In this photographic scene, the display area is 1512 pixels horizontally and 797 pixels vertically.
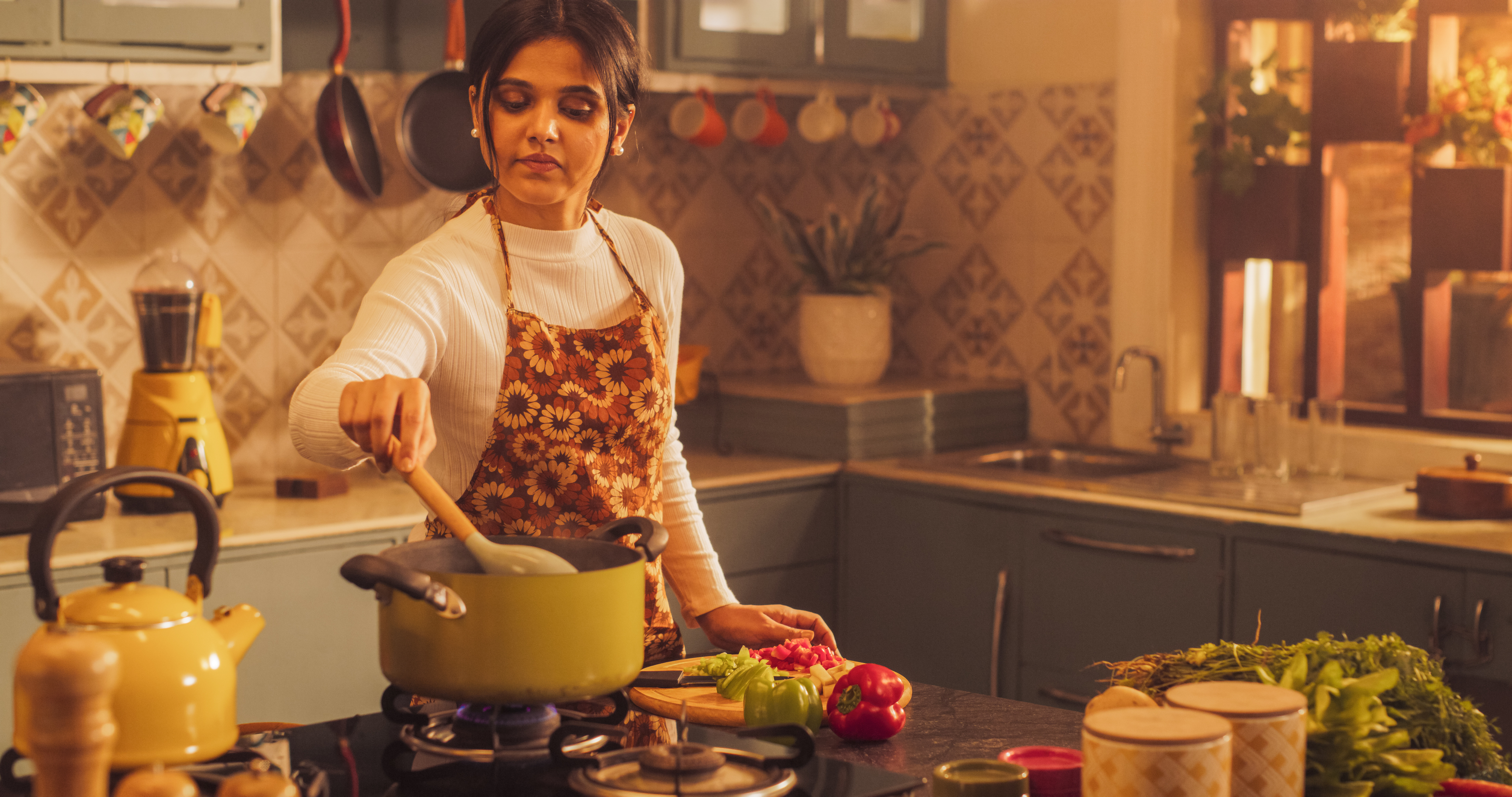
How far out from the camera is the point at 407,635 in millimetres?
1138

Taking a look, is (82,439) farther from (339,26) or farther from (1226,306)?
(1226,306)

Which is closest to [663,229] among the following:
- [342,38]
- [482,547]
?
[342,38]

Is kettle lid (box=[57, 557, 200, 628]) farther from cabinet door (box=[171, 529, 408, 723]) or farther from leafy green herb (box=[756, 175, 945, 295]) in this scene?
leafy green herb (box=[756, 175, 945, 295])

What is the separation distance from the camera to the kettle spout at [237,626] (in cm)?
108

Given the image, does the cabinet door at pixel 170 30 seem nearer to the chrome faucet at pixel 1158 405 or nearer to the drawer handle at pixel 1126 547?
the drawer handle at pixel 1126 547

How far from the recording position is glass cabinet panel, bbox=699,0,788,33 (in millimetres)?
3439

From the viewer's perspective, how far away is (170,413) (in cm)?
277

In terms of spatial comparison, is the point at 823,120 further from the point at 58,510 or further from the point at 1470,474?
the point at 58,510

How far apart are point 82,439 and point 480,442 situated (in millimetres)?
1249

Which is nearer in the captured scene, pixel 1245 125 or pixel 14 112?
pixel 14 112

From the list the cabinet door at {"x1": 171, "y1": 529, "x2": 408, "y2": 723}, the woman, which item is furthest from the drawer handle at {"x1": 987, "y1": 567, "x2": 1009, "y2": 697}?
the woman

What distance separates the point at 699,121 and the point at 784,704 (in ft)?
8.07

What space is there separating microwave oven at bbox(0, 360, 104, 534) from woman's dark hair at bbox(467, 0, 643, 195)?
1.27 meters

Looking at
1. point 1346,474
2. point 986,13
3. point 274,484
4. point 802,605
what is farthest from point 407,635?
point 986,13
